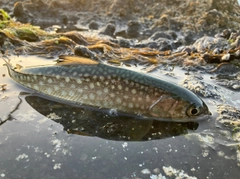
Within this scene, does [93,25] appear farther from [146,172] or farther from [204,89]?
[146,172]

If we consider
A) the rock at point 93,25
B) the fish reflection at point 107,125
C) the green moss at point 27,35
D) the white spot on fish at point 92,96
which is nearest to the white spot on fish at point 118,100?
the fish reflection at point 107,125

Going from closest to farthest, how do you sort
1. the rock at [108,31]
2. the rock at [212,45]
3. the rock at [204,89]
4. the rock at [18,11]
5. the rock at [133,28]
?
the rock at [204,89]
the rock at [212,45]
the rock at [108,31]
the rock at [133,28]
the rock at [18,11]

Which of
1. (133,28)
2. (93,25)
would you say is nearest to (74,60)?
(133,28)

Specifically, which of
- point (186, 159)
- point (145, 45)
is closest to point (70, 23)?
point (145, 45)

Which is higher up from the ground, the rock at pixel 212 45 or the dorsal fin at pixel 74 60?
the dorsal fin at pixel 74 60

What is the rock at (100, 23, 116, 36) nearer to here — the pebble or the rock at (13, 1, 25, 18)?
the rock at (13, 1, 25, 18)

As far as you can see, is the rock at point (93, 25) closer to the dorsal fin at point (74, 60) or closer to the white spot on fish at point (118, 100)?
the dorsal fin at point (74, 60)

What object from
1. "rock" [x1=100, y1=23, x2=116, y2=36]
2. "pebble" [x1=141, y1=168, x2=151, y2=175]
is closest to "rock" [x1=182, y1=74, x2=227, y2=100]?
"pebble" [x1=141, y1=168, x2=151, y2=175]
